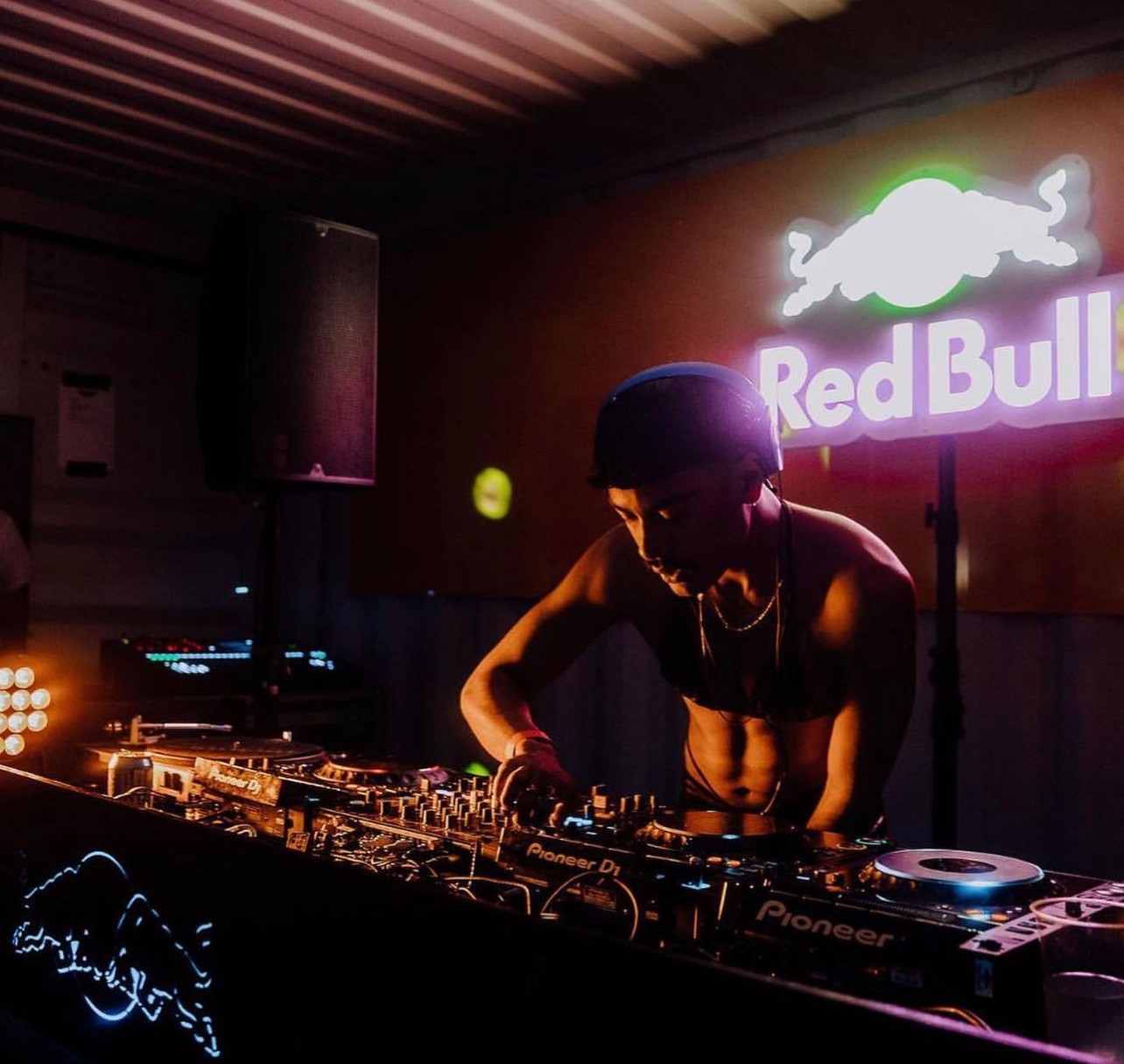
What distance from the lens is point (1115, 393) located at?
9.45 feet

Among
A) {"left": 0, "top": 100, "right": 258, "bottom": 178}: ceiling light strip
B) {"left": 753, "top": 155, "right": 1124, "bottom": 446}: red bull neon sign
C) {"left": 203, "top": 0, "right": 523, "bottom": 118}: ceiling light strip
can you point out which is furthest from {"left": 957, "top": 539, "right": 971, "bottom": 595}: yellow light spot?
{"left": 0, "top": 100, "right": 258, "bottom": 178}: ceiling light strip

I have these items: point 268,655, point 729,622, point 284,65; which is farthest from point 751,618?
point 284,65

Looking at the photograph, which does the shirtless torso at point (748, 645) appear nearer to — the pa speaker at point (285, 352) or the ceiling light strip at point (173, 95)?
the pa speaker at point (285, 352)

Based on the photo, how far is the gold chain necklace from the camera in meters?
1.88

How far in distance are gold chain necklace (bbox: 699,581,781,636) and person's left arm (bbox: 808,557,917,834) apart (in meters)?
0.08

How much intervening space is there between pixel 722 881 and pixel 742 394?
75 centimetres

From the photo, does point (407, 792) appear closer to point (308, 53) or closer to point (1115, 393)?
point (1115, 393)

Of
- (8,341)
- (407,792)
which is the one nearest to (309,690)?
(8,341)

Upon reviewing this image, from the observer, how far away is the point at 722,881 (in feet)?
3.82

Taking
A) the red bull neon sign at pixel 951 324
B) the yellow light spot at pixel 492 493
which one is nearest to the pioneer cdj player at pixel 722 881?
the red bull neon sign at pixel 951 324

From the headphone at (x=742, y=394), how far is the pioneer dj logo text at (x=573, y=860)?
608 mm

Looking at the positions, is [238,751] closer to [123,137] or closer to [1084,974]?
[1084,974]

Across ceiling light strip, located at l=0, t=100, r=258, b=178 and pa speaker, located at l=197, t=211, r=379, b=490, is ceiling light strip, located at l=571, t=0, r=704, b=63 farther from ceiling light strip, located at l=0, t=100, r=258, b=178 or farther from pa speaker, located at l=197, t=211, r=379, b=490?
ceiling light strip, located at l=0, t=100, r=258, b=178

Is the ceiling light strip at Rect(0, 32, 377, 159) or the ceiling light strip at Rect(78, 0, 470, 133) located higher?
the ceiling light strip at Rect(0, 32, 377, 159)
